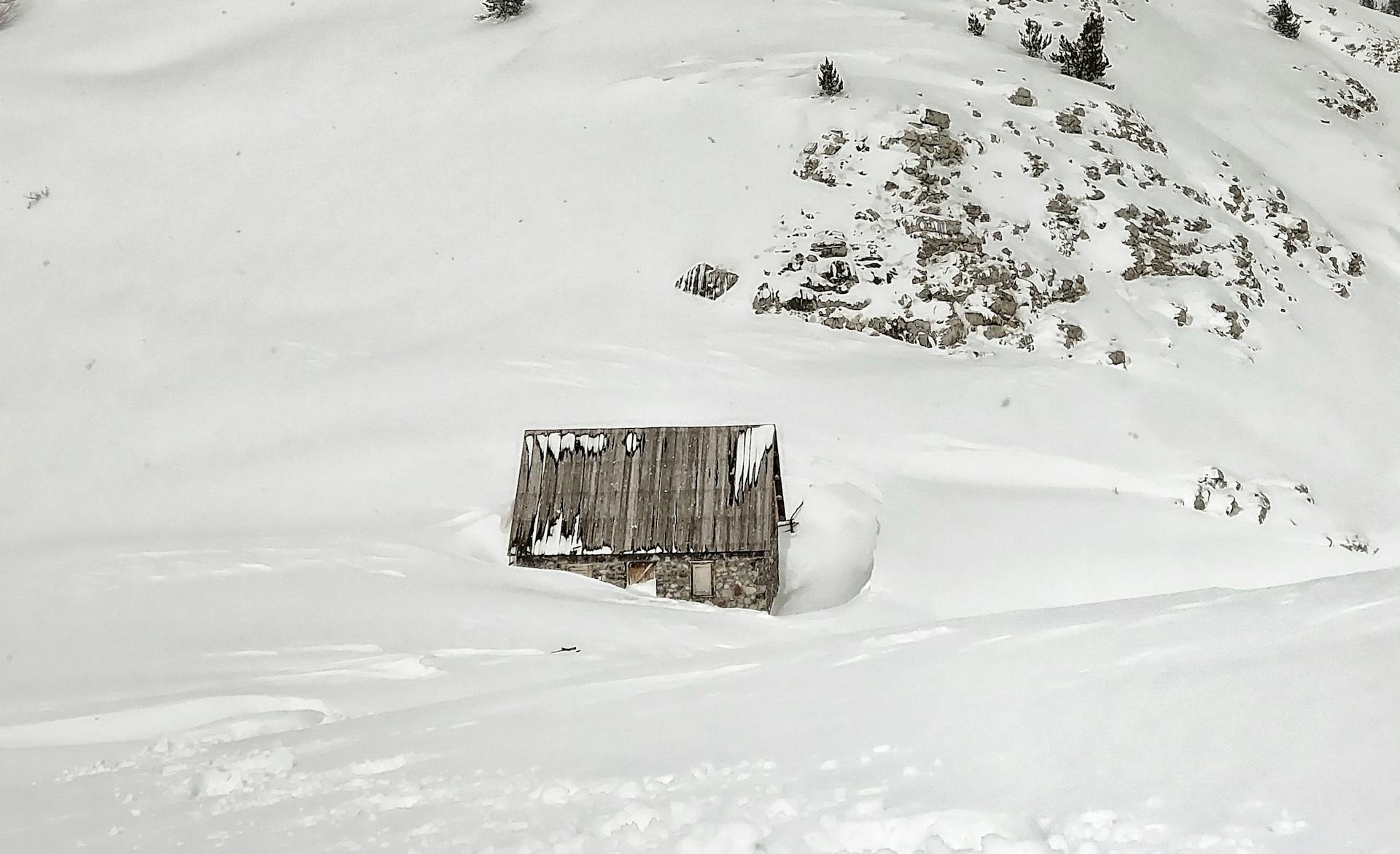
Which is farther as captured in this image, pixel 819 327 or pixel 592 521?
pixel 819 327

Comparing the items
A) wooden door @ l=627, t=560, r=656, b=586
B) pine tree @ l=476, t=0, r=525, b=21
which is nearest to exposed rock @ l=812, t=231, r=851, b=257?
wooden door @ l=627, t=560, r=656, b=586

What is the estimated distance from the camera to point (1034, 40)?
20812 millimetres

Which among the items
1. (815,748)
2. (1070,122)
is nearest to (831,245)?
(1070,122)

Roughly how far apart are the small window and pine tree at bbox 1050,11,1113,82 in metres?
15.1

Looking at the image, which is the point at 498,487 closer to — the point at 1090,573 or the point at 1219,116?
the point at 1090,573

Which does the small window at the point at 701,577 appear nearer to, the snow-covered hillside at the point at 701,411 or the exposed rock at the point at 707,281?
the snow-covered hillside at the point at 701,411

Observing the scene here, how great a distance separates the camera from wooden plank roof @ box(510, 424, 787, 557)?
428 inches

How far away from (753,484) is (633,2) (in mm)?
15058

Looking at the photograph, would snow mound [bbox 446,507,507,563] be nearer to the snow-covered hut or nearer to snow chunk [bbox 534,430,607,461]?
the snow-covered hut

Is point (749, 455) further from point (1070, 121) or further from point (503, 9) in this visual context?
point (503, 9)

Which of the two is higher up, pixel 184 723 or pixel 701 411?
pixel 701 411

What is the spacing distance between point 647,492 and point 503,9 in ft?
50.0

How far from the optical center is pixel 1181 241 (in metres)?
17.1

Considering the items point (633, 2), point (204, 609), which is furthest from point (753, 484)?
point (633, 2)
